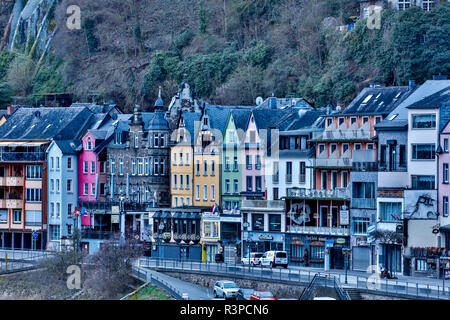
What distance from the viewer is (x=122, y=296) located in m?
63.3

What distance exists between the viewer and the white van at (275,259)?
6391cm

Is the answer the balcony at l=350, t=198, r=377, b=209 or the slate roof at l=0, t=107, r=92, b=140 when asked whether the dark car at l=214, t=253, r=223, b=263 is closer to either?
the balcony at l=350, t=198, r=377, b=209

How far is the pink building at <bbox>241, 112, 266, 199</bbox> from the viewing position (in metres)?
72.6

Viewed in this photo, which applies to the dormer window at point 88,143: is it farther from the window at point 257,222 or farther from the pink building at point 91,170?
the window at point 257,222

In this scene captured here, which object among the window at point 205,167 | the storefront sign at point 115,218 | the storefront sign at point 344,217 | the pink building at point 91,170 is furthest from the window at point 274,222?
the pink building at point 91,170

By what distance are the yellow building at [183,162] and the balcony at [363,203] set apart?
16.6 m

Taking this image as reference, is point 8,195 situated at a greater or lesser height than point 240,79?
lesser

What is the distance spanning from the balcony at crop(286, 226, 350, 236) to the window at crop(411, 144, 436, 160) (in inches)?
280

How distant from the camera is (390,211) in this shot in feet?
200

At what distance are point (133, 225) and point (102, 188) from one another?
624 cm

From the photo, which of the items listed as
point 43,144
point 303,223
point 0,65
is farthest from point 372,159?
point 0,65

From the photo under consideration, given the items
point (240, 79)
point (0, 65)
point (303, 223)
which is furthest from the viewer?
point (0, 65)

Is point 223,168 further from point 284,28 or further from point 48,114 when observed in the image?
point 284,28

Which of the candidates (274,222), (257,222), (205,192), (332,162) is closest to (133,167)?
(205,192)
